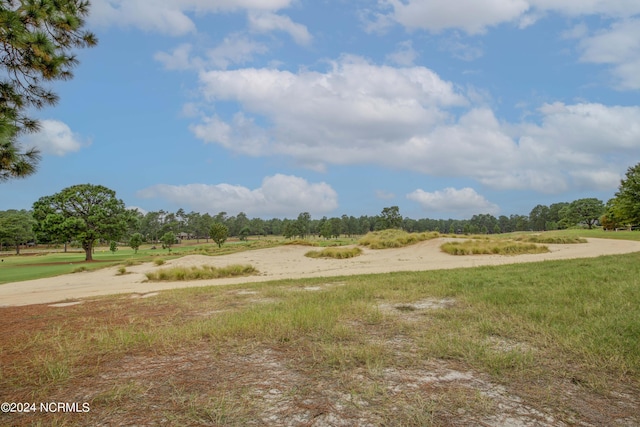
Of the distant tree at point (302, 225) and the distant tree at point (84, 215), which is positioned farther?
the distant tree at point (302, 225)

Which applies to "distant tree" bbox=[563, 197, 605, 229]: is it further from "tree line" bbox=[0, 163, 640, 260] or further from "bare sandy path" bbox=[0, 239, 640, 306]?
"bare sandy path" bbox=[0, 239, 640, 306]

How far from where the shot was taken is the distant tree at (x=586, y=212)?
276ft

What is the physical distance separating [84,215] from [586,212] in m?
101

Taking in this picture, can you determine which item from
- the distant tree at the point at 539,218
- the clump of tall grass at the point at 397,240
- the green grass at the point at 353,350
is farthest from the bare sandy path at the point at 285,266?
the distant tree at the point at 539,218

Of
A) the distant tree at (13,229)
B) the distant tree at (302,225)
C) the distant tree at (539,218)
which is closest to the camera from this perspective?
the distant tree at (13,229)

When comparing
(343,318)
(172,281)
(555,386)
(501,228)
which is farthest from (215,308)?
(501,228)

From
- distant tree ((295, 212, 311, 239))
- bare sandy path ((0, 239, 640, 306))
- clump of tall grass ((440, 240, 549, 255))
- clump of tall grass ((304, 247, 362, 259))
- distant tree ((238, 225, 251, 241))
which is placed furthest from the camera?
distant tree ((238, 225, 251, 241))

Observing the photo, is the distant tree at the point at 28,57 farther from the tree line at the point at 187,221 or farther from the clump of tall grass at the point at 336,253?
the tree line at the point at 187,221

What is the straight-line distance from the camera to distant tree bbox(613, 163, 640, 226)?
129 ft

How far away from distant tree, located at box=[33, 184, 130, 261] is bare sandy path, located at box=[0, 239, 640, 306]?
14.1 meters

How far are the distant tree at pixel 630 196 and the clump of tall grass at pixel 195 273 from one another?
42.9 m

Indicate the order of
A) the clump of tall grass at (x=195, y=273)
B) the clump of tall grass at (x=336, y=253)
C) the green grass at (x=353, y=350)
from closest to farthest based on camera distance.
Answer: the green grass at (x=353, y=350) → the clump of tall grass at (x=195, y=273) → the clump of tall grass at (x=336, y=253)

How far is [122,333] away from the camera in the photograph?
18.8 ft

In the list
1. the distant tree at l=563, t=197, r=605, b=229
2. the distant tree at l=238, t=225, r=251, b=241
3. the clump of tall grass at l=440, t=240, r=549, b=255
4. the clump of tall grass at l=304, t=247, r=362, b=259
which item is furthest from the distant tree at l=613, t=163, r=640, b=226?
the distant tree at l=238, t=225, r=251, b=241
